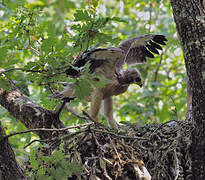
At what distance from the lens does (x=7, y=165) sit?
2004mm

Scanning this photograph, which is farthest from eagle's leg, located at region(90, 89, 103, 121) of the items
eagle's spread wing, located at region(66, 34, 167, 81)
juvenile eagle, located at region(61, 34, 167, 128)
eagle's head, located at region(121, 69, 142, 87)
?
eagle's head, located at region(121, 69, 142, 87)

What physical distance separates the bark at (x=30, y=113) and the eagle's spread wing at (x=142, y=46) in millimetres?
1301

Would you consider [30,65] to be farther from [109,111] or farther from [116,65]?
[109,111]

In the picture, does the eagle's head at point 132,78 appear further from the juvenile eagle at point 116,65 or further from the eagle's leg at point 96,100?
the eagle's leg at point 96,100

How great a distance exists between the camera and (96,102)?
3.73 meters

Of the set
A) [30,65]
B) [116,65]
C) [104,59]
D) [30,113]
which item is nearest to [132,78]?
[116,65]

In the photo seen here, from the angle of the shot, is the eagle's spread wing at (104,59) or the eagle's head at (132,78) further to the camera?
the eagle's head at (132,78)

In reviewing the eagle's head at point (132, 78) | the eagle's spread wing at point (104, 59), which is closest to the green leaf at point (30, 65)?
the eagle's spread wing at point (104, 59)

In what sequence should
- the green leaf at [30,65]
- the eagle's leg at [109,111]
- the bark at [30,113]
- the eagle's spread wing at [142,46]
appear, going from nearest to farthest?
the green leaf at [30,65]
the bark at [30,113]
the eagle's spread wing at [142,46]
the eagle's leg at [109,111]

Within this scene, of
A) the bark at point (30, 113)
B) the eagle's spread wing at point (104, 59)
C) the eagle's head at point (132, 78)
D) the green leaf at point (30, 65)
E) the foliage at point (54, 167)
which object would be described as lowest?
the foliage at point (54, 167)

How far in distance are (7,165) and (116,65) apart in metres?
2.16

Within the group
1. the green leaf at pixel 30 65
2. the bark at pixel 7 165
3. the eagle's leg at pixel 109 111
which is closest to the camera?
the bark at pixel 7 165

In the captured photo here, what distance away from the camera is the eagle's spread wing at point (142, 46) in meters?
3.94

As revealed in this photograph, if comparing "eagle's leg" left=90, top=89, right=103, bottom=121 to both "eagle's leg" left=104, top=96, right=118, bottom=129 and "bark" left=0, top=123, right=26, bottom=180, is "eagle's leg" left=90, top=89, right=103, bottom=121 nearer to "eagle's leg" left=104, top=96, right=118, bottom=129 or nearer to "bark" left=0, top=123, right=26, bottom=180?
"eagle's leg" left=104, top=96, right=118, bottom=129
